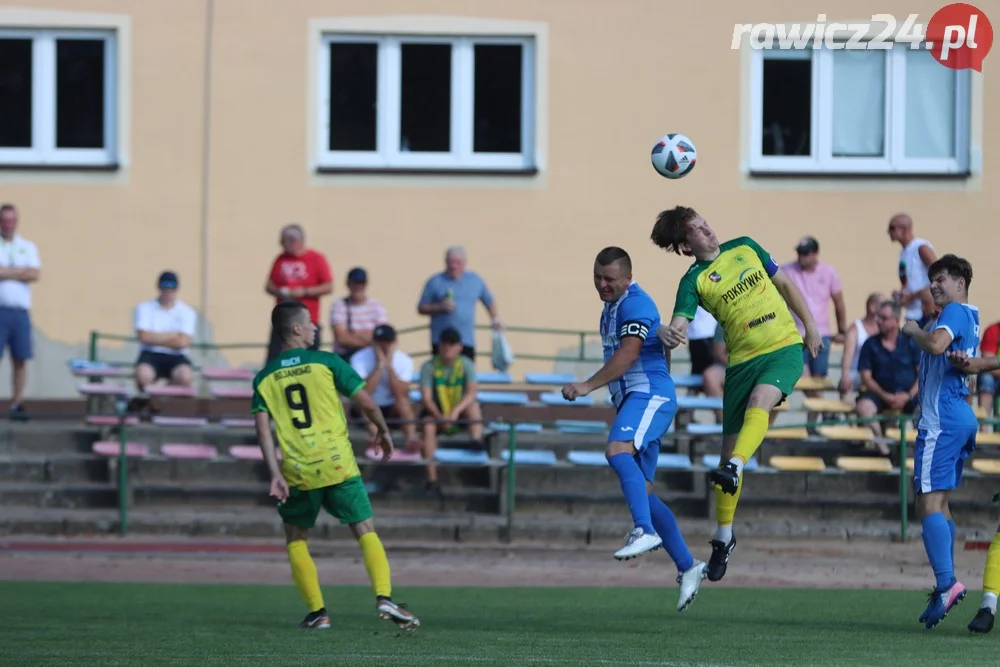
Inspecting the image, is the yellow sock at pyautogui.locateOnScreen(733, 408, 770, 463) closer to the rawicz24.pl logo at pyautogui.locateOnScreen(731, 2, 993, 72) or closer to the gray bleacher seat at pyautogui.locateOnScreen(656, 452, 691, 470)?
the gray bleacher seat at pyautogui.locateOnScreen(656, 452, 691, 470)

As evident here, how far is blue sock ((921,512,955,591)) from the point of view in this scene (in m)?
10.3

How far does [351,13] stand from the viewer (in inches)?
824

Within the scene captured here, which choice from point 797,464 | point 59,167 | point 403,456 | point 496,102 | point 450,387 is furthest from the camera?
point 496,102

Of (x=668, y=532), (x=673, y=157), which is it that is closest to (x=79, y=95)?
(x=673, y=157)

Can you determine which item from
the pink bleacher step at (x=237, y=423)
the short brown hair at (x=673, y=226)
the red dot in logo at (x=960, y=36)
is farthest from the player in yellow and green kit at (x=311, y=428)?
the red dot in logo at (x=960, y=36)

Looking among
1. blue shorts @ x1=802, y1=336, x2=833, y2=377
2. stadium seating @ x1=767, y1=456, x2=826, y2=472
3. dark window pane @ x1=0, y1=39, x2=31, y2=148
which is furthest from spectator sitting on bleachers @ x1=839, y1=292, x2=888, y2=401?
dark window pane @ x1=0, y1=39, x2=31, y2=148

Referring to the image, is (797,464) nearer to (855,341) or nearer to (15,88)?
(855,341)

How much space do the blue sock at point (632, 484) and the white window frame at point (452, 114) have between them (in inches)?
441

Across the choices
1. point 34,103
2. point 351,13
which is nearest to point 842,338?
point 351,13

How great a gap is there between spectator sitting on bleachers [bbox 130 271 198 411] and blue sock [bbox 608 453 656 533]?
933 centimetres

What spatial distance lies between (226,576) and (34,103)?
9.04 metres

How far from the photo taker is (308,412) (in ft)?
34.8

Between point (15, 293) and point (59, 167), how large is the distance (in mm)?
2703

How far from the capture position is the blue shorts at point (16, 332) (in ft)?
61.4
